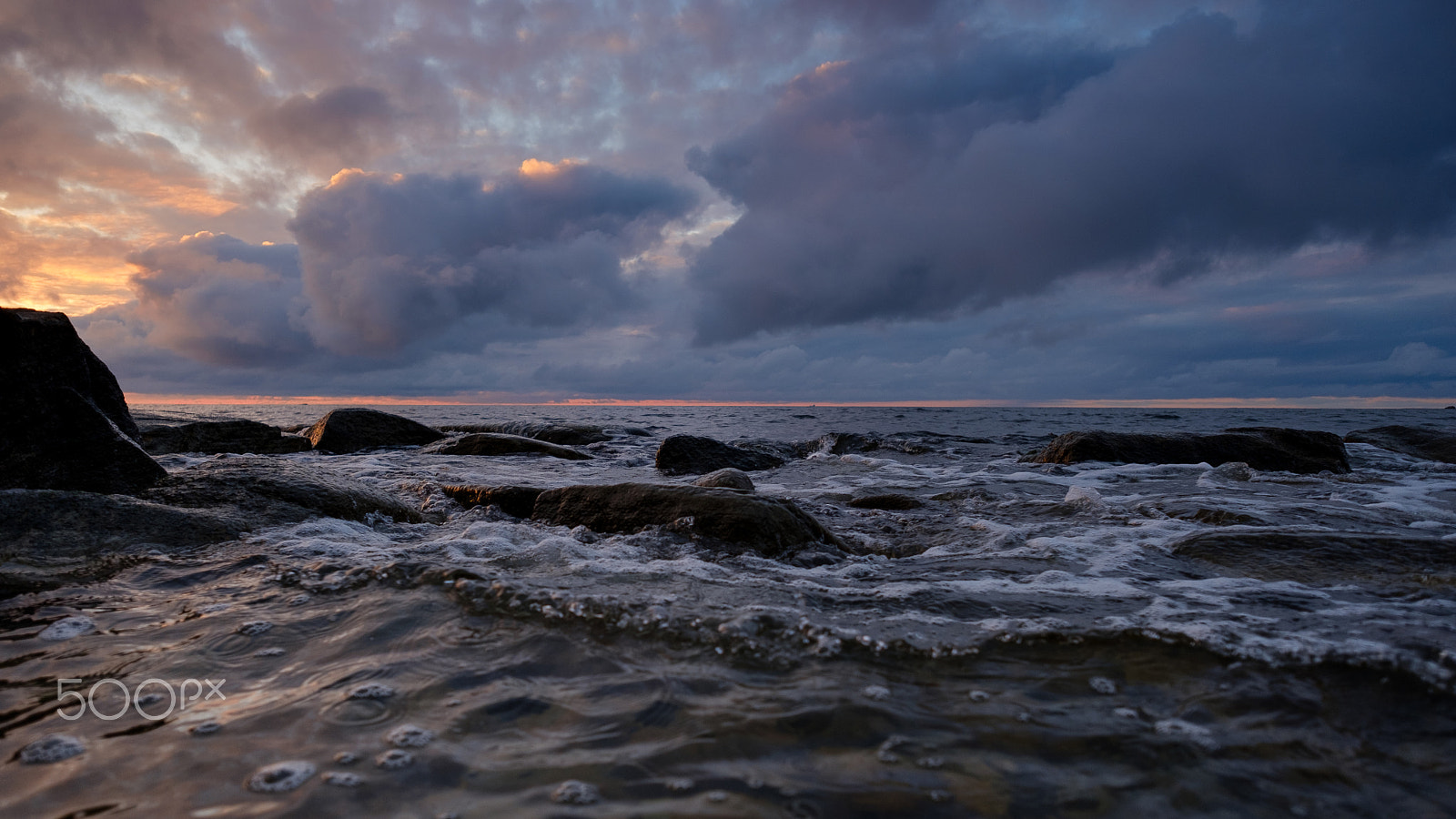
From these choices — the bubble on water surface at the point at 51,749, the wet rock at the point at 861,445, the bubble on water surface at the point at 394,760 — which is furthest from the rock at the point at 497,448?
the bubble on water surface at the point at 394,760

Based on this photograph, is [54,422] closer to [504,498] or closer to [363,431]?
[504,498]

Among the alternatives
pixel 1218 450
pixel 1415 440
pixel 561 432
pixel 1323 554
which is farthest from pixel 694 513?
pixel 1415 440

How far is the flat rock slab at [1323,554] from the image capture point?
4020 mm

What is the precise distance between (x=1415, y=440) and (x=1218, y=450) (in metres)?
8.44

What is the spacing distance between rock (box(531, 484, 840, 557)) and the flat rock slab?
2794 mm

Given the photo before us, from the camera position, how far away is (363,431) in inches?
559

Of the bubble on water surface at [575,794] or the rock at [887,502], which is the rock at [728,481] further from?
the bubble on water surface at [575,794]

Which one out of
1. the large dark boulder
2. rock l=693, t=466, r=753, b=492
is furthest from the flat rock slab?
the large dark boulder

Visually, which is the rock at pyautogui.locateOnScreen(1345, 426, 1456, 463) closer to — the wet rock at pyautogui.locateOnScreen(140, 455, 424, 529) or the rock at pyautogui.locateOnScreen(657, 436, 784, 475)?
the rock at pyautogui.locateOnScreen(657, 436, 784, 475)

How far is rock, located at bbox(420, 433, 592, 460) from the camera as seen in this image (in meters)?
12.7

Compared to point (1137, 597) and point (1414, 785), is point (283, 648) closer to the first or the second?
point (1414, 785)

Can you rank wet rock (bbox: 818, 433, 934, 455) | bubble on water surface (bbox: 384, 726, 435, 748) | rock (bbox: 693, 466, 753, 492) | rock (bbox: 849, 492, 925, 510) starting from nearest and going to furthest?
bubble on water surface (bbox: 384, 726, 435, 748), rock (bbox: 693, 466, 753, 492), rock (bbox: 849, 492, 925, 510), wet rock (bbox: 818, 433, 934, 455)

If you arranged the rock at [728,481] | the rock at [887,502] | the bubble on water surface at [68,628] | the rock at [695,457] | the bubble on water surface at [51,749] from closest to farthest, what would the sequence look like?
the bubble on water surface at [51,749], the bubble on water surface at [68,628], the rock at [728,481], the rock at [887,502], the rock at [695,457]

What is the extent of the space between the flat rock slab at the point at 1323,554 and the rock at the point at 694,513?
2794 millimetres
